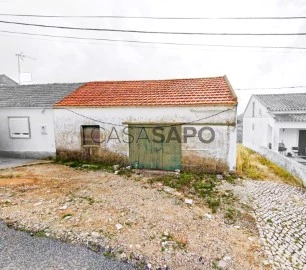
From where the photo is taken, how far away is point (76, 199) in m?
7.69

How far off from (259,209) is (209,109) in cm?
458

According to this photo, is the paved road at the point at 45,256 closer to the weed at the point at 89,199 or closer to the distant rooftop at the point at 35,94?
the weed at the point at 89,199

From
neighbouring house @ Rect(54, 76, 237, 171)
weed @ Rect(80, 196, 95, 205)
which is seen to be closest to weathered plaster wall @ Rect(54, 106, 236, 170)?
neighbouring house @ Rect(54, 76, 237, 171)

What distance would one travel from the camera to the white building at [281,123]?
17703 millimetres

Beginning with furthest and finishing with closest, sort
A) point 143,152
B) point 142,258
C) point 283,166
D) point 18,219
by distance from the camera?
point 283,166 → point 143,152 → point 18,219 → point 142,258

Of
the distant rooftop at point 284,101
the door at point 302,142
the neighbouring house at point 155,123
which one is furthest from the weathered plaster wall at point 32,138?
the door at point 302,142

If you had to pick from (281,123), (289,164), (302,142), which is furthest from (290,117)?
(289,164)

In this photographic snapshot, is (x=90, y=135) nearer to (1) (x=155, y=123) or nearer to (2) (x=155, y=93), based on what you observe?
(1) (x=155, y=123)

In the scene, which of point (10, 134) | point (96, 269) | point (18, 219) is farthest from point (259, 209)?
point (10, 134)

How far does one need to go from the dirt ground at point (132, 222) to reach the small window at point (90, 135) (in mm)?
3099

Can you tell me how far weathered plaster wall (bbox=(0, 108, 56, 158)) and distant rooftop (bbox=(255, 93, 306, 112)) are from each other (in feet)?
53.1

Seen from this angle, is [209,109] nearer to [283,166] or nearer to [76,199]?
[283,166]

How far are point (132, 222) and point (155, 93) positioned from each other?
7.50 meters

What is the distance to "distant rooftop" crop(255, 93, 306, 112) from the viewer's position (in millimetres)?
18797
